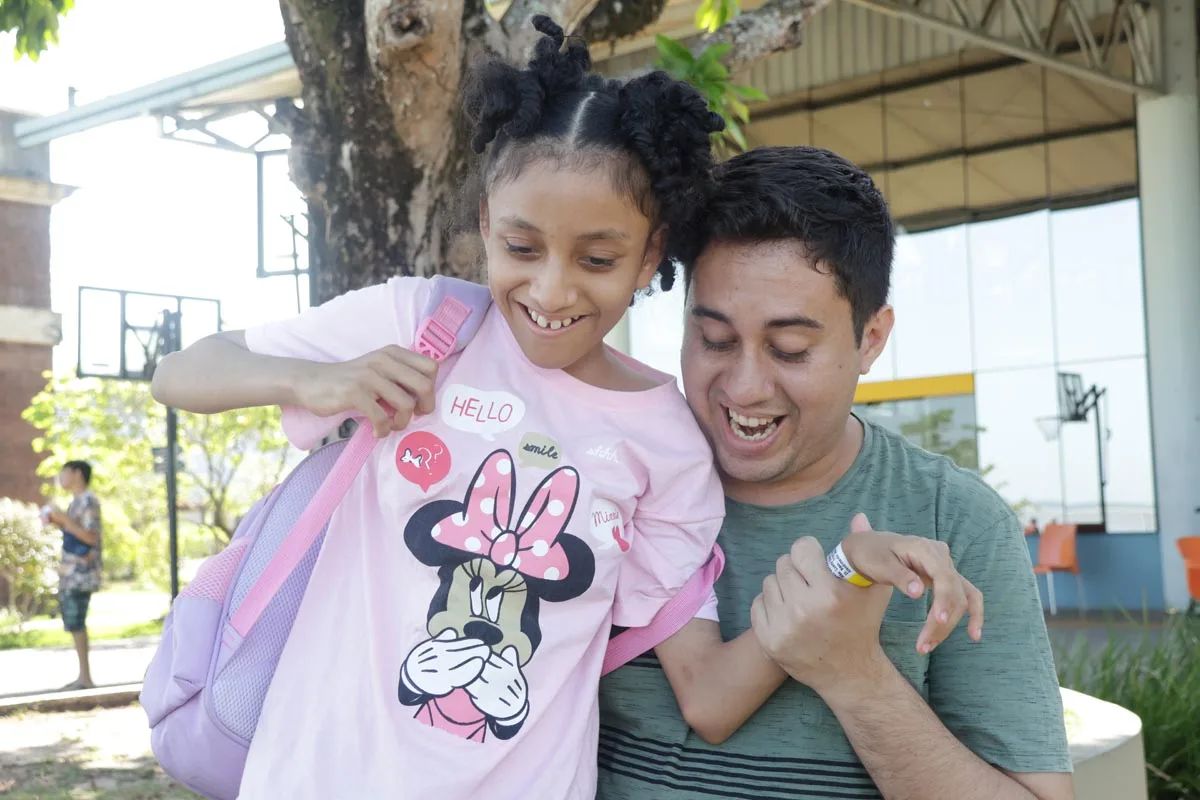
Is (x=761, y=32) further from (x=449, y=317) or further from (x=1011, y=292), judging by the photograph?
(x=1011, y=292)

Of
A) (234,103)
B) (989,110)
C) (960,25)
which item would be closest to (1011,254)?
(989,110)

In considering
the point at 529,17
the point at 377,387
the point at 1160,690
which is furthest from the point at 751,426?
the point at 1160,690

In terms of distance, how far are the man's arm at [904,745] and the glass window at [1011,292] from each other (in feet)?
53.2

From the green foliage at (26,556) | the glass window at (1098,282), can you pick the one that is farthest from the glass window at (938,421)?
the green foliage at (26,556)

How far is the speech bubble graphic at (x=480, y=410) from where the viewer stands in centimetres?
193

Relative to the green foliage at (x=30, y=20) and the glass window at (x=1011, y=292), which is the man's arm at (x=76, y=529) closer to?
the green foliage at (x=30, y=20)

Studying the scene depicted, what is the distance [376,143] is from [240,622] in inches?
71.9

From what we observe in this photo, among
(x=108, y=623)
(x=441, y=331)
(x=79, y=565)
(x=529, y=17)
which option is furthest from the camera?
(x=108, y=623)

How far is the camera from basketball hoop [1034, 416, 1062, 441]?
16.9 m

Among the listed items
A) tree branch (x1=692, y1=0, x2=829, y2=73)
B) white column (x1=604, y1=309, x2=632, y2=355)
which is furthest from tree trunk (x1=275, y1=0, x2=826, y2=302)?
white column (x1=604, y1=309, x2=632, y2=355)

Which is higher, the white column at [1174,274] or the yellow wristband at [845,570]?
the white column at [1174,274]

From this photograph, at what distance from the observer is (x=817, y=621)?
1785mm

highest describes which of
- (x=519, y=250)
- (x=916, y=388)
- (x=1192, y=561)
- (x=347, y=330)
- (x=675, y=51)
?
(x=675, y=51)

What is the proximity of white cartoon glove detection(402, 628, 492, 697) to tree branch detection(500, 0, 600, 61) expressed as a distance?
84.0 inches
